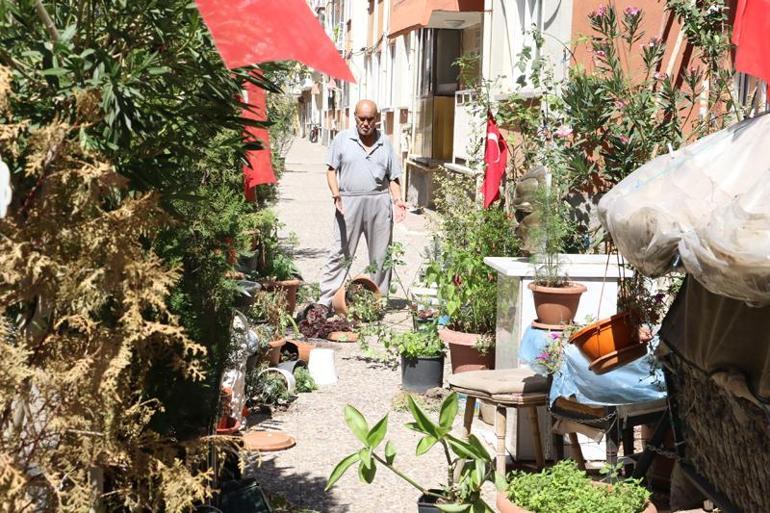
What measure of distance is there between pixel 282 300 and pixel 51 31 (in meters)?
5.63

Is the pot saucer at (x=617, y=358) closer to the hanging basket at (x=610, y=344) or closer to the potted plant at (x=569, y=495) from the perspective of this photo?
the hanging basket at (x=610, y=344)

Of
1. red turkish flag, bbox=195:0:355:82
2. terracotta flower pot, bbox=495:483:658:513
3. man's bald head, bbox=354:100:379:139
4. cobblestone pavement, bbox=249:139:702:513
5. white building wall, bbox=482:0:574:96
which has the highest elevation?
white building wall, bbox=482:0:574:96

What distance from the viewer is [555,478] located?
4.34 meters

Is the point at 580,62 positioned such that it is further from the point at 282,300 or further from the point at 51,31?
the point at 51,31

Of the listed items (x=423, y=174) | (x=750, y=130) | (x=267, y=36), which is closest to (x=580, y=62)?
(x=750, y=130)

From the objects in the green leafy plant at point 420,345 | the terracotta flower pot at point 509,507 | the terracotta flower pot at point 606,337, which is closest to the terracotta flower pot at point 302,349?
the green leafy plant at point 420,345

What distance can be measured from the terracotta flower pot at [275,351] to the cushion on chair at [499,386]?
95.5 inches

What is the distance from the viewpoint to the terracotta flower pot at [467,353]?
742cm

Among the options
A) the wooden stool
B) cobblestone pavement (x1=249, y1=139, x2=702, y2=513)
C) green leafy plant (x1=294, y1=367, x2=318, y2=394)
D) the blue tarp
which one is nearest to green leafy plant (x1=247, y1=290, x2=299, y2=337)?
green leafy plant (x1=294, y1=367, x2=318, y2=394)

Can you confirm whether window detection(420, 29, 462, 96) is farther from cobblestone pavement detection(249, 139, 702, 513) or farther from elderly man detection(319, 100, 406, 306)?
cobblestone pavement detection(249, 139, 702, 513)

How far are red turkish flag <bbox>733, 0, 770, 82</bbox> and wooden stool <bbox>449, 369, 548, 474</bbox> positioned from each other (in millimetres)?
1773

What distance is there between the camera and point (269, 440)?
631 cm

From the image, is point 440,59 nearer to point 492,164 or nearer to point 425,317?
point 492,164

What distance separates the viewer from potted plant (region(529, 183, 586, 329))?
6.14 meters
